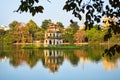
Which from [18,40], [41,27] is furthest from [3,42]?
[41,27]

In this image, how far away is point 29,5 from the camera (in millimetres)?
1941

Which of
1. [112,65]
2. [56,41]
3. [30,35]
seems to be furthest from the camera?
[30,35]

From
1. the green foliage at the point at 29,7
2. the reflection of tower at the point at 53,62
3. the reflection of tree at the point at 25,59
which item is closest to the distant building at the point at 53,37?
the reflection of tree at the point at 25,59

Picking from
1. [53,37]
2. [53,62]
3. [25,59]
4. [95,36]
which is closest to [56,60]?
[53,62]

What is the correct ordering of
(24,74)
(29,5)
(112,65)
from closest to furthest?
(29,5), (24,74), (112,65)

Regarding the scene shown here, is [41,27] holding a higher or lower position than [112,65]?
higher

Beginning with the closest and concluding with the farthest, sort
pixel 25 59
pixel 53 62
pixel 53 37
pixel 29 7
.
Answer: pixel 29 7
pixel 53 62
pixel 25 59
pixel 53 37

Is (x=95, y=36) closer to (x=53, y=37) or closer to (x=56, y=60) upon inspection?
(x=53, y=37)

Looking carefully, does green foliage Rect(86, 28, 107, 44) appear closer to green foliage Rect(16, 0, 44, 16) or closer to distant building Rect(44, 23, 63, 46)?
distant building Rect(44, 23, 63, 46)

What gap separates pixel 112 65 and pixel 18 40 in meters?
21.7

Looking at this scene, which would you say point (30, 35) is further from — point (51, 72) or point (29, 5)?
point (29, 5)

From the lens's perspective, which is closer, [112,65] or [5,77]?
[5,77]

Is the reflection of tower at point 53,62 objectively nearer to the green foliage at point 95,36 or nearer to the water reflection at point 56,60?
the water reflection at point 56,60

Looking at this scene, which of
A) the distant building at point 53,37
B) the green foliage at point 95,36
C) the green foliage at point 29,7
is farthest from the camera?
the green foliage at point 95,36
